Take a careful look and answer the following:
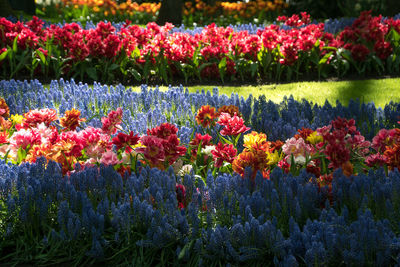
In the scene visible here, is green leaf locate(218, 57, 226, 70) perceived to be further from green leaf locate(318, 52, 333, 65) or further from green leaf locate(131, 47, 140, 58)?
green leaf locate(318, 52, 333, 65)

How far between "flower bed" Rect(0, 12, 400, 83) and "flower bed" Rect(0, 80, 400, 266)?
4530 millimetres

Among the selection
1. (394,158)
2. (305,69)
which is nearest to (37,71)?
A: (305,69)

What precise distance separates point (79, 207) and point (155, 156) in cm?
58

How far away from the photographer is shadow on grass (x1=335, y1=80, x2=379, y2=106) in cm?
726

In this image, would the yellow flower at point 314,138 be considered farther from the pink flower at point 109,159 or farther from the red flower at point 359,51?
the red flower at point 359,51

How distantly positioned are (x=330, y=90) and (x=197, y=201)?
511 cm

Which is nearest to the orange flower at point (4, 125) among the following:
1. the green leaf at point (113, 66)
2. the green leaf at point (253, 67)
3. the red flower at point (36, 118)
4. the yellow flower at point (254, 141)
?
the red flower at point (36, 118)

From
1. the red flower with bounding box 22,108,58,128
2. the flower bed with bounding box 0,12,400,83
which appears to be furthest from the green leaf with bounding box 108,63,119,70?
the red flower with bounding box 22,108,58,128

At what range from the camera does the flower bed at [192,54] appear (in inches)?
331

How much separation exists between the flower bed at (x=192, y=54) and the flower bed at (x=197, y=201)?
178 inches

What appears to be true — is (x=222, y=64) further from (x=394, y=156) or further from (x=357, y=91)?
(x=394, y=156)

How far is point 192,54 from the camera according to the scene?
8.60m

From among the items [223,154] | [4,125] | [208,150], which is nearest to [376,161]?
[223,154]

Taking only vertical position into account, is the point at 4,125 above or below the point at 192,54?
below
